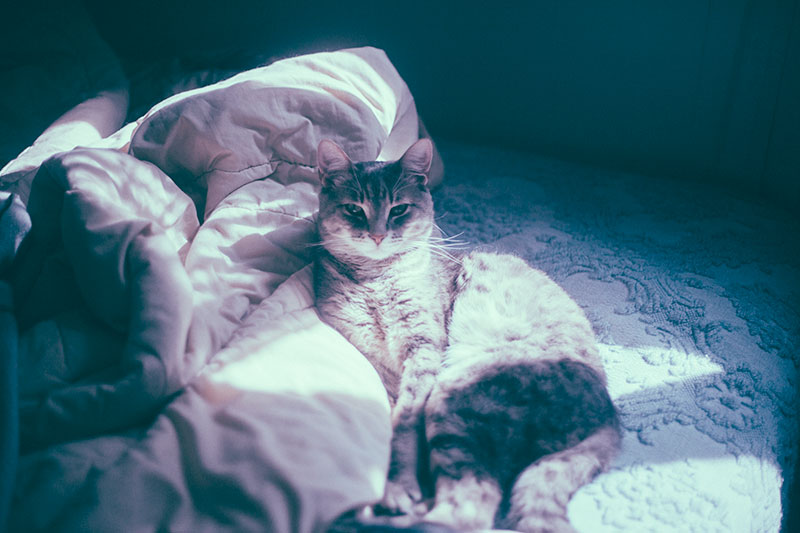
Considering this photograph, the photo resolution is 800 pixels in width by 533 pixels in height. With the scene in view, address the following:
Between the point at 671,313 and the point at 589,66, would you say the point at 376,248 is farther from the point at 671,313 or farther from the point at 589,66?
the point at 589,66

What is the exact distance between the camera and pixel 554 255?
52.9 inches

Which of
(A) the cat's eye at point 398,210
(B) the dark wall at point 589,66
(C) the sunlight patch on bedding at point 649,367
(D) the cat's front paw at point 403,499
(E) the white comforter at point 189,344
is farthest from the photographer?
(B) the dark wall at point 589,66

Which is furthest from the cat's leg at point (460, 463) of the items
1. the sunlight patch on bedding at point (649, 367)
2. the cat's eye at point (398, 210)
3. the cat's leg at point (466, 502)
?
the cat's eye at point (398, 210)

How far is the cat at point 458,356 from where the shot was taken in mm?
Answer: 774

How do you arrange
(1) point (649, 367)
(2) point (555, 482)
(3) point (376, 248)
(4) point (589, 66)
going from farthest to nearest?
1. (4) point (589, 66)
2. (3) point (376, 248)
3. (1) point (649, 367)
4. (2) point (555, 482)

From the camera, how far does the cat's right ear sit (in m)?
1.11

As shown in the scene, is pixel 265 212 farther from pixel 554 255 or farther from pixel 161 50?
pixel 161 50

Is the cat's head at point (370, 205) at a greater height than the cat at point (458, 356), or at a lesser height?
greater

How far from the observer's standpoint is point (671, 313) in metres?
1.12

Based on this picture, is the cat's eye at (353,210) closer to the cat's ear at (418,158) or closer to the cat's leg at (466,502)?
the cat's ear at (418,158)

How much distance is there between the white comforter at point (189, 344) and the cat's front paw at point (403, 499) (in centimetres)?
4

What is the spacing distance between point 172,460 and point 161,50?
2.54 meters

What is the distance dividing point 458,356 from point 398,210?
392 mm

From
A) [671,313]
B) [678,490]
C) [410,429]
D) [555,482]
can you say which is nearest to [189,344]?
[410,429]
